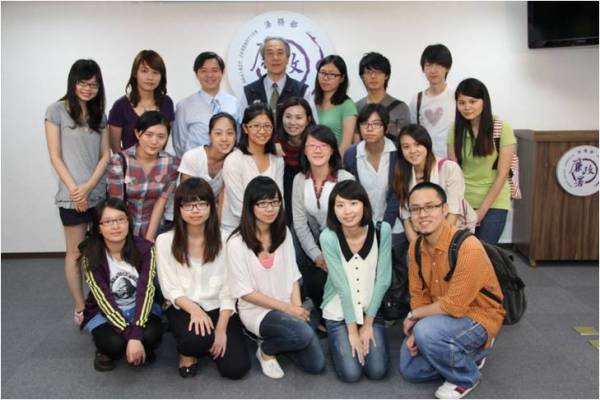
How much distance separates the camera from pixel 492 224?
287 cm

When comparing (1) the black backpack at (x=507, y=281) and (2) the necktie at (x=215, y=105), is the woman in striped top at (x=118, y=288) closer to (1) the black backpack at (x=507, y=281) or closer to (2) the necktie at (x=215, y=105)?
(2) the necktie at (x=215, y=105)

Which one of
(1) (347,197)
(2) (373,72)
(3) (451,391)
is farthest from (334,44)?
(3) (451,391)

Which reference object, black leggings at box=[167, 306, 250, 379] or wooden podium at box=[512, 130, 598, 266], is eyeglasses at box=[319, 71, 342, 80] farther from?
wooden podium at box=[512, 130, 598, 266]

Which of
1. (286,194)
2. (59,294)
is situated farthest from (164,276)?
(59,294)

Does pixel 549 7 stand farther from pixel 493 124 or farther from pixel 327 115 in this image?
pixel 327 115

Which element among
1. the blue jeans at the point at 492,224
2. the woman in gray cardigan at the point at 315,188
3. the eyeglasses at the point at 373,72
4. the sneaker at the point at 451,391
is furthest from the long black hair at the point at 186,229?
the blue jeans at the point at 492,224

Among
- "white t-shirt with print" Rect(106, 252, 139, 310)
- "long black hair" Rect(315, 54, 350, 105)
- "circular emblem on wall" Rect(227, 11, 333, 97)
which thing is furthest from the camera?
"circular emblem on wall" Rect(227, 11, 333, 97)

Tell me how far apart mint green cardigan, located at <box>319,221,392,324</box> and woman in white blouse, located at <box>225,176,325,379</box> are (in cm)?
17

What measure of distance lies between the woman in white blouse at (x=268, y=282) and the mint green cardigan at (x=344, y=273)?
171 mm

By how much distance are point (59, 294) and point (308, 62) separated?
2298mm

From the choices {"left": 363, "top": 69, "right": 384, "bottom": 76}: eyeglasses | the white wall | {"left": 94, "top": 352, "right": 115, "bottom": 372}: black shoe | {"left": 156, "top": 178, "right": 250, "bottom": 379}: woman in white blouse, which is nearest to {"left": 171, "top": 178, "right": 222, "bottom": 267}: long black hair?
{"left": 156, "top": 178, "right": 250, "bottom": 379}: woman in white blouse

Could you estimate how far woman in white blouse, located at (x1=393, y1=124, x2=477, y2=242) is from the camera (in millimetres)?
2520

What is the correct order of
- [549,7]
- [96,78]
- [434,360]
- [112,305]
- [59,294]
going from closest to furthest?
[434,360] < [112,305] < [96,78] < [59,294] < [549,7]

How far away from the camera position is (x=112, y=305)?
2406 millimetres
